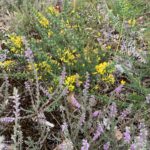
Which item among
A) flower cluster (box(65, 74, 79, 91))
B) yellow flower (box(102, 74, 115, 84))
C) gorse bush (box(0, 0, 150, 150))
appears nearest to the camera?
gorse bush (box(0, 0, 150, 150))

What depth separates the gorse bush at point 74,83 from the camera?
80.7 inches

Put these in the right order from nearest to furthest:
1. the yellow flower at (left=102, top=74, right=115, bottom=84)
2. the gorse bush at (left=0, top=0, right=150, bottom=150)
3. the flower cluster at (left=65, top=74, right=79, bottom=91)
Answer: the gorse bush at (left=0, top=0, right=150, bottom=150)
the flower cluster at (left=65, top=74, right=79, bottom=91)
the yellow flower at (left=102, top=74, right=115, bottom=84)

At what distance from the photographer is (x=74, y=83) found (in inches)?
95.6

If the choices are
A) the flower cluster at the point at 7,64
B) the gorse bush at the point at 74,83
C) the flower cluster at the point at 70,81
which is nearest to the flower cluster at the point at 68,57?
the gorse bush at the point at 74,83

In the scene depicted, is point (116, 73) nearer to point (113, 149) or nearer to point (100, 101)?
point (100, 101)

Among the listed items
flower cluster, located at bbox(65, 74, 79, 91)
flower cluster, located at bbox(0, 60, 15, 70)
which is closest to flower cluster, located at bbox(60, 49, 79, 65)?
flower cluster, located at bbox(65, 74, 79, 91)

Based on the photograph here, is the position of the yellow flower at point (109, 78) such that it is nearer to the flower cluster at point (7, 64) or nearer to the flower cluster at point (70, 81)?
the flower cluster at point (70, 81)

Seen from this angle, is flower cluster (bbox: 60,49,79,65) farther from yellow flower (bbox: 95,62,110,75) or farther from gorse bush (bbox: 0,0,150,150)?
yellow flower (bbox: 95,62,110,75)

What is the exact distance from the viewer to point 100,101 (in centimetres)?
239

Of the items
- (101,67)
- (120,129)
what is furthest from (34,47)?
(120,129)

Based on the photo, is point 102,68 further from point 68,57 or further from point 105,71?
point 68,57

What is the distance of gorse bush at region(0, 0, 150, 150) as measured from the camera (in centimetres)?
205

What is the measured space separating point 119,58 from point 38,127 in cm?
68

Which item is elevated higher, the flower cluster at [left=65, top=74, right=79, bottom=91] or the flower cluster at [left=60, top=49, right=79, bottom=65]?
the flower cluster at [left=60, top=49, right=79, bottom=65]
